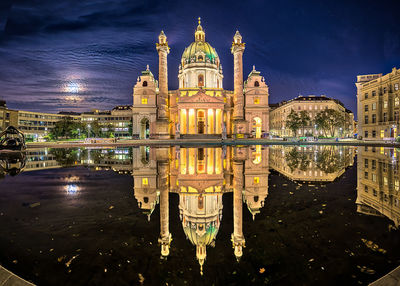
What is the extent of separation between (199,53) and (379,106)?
51.1 meters

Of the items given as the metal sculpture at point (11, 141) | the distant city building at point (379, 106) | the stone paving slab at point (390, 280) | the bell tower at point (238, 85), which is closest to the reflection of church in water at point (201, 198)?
the stone paving slab at point (390, 280)

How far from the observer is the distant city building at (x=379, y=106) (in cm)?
5159

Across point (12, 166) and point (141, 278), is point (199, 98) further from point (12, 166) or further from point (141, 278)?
point (141, 278)

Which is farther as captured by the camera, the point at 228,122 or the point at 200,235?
the point at 228,122

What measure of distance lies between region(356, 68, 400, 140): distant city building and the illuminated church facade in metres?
25.3

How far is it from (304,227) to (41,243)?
216 inches

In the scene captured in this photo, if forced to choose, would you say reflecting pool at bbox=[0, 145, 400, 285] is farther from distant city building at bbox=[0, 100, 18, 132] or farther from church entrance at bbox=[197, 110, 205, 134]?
distant city building at bbox=[0, 100, 18, 132]

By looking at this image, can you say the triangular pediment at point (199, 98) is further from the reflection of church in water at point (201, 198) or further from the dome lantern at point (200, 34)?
the reflection of church in water at point (201, 198)

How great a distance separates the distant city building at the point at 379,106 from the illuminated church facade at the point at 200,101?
25313 mm

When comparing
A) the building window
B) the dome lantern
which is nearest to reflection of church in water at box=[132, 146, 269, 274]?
the building window

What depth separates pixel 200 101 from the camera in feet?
199

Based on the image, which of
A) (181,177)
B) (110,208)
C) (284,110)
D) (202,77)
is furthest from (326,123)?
(110,208)

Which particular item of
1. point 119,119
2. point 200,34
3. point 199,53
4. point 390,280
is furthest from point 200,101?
point 119,119

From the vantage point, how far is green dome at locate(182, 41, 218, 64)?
7151 centimetres
